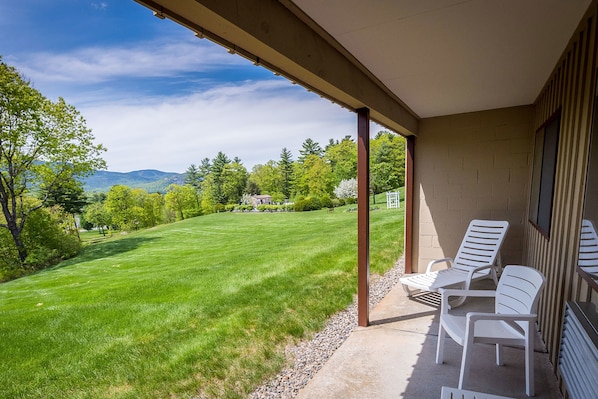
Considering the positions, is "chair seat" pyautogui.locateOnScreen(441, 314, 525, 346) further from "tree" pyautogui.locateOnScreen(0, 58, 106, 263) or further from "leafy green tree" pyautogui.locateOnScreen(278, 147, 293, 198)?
"leafy green tree" pyautogui.locateOnScreen(278, 147, 293, 198)

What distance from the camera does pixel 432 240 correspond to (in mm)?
4266

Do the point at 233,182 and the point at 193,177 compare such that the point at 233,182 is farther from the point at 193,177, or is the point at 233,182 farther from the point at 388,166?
the point at 388,166

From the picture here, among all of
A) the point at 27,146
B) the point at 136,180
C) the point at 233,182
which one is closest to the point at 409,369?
the point at 27,146

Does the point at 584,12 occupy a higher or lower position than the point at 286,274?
higher

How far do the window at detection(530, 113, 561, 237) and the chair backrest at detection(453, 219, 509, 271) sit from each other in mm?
384

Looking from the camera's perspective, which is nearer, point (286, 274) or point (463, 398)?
point (463, 398)

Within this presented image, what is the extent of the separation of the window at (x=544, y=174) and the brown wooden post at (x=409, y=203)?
1450 mm

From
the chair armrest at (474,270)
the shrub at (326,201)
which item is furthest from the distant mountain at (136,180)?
the shrub at (326,201)

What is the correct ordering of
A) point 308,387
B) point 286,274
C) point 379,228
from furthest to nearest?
1. point 379,228
2. point 286,274
3. point 308,387

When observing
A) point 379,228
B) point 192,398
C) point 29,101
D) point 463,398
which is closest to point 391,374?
point 463,398

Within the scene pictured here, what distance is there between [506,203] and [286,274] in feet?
11.6

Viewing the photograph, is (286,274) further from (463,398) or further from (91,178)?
(91,178)

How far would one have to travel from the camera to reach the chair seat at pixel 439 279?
292 cm

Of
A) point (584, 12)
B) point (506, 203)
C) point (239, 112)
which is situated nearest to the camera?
point (584, 12)
